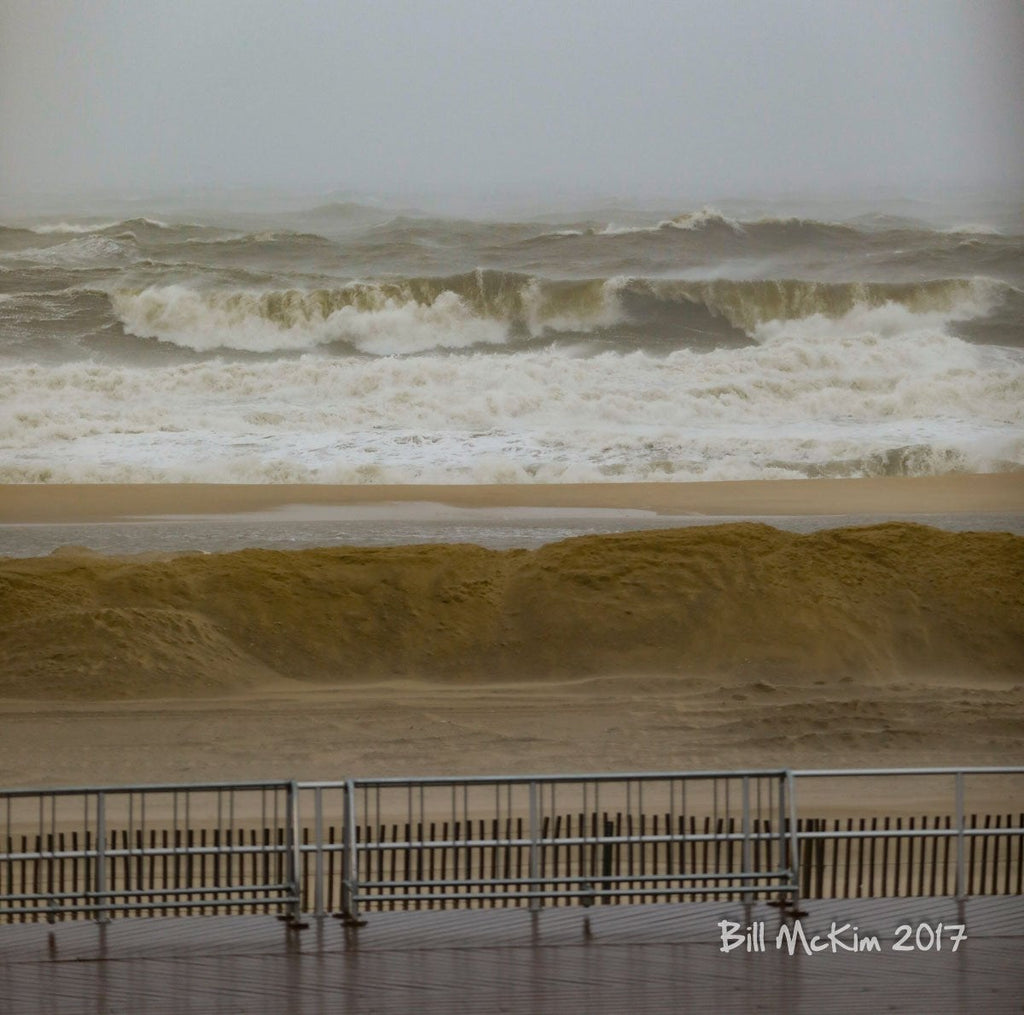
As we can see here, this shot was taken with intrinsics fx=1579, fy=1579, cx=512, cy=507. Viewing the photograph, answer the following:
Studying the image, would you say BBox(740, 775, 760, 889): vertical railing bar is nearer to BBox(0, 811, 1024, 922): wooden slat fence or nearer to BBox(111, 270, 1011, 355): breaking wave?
BBox(0, 811, 1024, 922): wooden slat fence

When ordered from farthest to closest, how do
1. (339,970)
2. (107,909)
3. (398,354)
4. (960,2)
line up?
(398,354)
(960,2)
(107,909)
(339,970)

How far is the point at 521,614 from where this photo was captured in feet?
52.0

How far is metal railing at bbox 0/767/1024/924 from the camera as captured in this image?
775 cm

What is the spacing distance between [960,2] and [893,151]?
1813 mm

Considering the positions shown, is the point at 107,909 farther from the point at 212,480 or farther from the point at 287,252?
→ the point at 287,252

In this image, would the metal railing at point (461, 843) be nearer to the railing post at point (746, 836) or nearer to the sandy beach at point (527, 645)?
the railing post at point (746, 836)

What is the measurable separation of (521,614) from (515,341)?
392 cm

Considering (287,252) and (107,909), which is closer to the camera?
(107,909)

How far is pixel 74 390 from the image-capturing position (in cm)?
1758

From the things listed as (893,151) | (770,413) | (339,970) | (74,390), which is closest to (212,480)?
(74,390)

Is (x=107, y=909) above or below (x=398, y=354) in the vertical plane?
below

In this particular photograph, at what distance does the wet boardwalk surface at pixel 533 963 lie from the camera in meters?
6.71

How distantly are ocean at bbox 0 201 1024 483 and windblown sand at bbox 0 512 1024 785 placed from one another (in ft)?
4.77

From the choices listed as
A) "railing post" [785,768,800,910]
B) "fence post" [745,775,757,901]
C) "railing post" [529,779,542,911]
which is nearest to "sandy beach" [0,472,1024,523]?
"fence post" [745,775,757,901]
